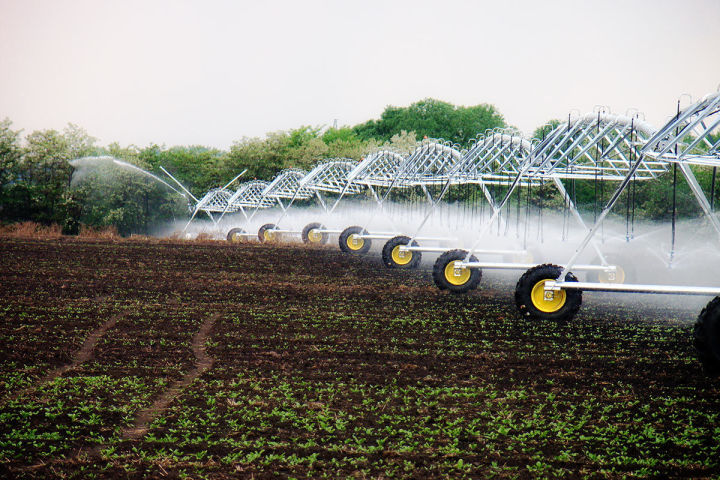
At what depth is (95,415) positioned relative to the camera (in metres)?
4.83

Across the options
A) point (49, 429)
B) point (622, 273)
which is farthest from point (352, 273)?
point (49, 429)

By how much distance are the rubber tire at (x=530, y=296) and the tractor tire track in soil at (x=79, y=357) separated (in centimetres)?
535

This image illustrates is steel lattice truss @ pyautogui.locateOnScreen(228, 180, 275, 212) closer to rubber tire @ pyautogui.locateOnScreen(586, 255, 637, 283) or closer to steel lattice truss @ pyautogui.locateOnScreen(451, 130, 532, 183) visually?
steel lattice truss @ pyautogui.locateOnScreen(451, 130, 532, 183)

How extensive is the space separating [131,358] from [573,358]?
179 inches

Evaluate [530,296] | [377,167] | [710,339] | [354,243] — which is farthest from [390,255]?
[710,339]

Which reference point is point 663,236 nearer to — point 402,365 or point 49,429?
point 402,365

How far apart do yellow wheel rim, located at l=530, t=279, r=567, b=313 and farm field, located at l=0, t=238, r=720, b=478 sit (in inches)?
11.1

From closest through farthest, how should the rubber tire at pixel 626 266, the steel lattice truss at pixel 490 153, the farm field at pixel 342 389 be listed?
1. the farm field at pixel 342 389
2. the steel lattice truss at pixel 490 153
3. the rubber tire at pixel 626 266

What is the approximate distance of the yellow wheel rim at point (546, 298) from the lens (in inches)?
343

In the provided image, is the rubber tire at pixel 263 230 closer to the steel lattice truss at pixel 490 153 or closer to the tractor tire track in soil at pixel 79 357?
the steel lattice truss at pixel 490 153

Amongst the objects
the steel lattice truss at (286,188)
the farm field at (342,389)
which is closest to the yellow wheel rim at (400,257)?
the farm field at (342,389)

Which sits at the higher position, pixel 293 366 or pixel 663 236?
pixel 663 236

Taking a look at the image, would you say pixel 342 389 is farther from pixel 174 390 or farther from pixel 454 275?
pixel 454 275

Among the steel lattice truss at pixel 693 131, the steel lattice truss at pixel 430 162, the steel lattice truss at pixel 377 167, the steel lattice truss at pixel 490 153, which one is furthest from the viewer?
the steel lattice truss at pixel 377 167
